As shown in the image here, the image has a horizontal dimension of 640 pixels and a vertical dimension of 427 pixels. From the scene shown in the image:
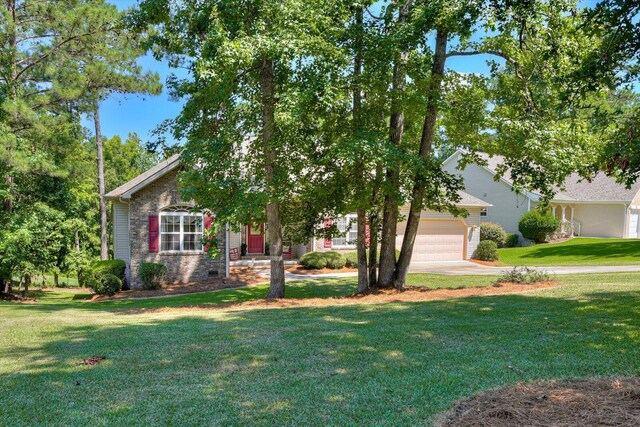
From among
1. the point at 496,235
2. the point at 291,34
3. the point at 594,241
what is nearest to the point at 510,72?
the point at 291,34

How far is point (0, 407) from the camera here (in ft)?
14.2

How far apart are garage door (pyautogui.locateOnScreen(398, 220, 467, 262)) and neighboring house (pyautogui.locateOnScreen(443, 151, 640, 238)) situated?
7.27m

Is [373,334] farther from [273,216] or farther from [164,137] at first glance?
[164,137]

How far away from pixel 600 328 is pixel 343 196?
7.89 meters

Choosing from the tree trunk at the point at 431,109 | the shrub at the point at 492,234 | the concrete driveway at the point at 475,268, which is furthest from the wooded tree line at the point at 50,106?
the shrub at the point at 492,234

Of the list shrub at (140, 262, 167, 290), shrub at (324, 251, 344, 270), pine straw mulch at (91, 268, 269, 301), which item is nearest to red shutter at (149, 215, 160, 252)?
shrub at (140, 262, 167, 290)

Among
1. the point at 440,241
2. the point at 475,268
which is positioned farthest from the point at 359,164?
the point at 440,241

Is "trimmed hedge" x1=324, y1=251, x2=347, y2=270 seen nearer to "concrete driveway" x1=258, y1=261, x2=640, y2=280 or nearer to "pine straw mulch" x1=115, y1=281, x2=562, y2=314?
A: "concrete driveway" x1=258, y1=261, x2=640, y2=280

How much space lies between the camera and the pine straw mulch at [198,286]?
16828mm

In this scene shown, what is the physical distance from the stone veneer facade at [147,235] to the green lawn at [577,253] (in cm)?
1561

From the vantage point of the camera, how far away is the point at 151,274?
17.6m

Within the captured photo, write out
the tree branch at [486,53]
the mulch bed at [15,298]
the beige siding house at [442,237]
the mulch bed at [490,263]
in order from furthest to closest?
1. the beige siding house at [442,237]
2. the mulch bed at [490,263]
3. the mulch bed at [15,298]
4. the tree branch at [486,53]

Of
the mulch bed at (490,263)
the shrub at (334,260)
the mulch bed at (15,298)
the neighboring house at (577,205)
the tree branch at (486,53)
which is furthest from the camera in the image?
the neighboring house at (577,205)

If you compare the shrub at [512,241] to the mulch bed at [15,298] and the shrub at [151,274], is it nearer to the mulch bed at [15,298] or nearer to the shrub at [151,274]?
the shrub at [151,274]
